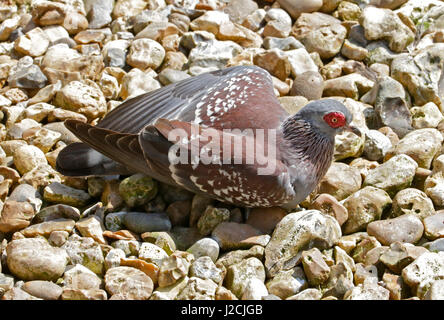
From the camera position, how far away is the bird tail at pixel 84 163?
4996 mm

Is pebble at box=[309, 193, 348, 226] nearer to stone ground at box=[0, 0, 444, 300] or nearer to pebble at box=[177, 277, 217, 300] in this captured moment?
stone ground at box=[0, 0, 444, 300]

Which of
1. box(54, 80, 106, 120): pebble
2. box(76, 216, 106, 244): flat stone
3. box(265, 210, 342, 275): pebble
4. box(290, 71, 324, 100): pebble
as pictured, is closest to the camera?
box(265, 210, 342, 275): pebble

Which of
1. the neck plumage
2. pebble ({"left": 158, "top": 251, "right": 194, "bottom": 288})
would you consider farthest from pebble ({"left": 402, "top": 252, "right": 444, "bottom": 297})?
pebble ({"left": 158, "top": 251, "right": 194, "bottom": 288})

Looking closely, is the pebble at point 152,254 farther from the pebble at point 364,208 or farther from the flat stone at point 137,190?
the pebble at point 364,208

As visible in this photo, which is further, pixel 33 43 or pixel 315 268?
pixel 33 43

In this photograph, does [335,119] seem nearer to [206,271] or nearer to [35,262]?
[206,271]

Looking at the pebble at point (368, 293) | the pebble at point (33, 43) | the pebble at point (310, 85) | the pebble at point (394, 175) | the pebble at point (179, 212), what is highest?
the pebble at point (33, 43)

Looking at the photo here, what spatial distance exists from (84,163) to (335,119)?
1.97 metres

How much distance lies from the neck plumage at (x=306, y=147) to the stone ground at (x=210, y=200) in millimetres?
291

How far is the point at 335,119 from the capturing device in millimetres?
4785

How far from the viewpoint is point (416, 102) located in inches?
237

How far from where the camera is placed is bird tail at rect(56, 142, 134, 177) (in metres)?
5.00

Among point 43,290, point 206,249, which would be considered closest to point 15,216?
point 43,290

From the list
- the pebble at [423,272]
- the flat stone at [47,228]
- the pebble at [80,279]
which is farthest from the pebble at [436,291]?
the flat stone at [47,228]
